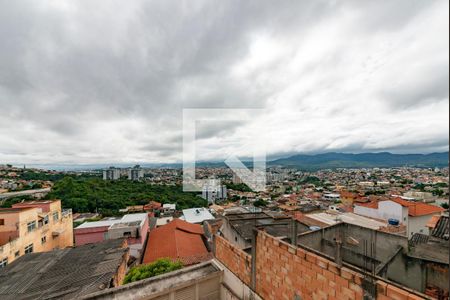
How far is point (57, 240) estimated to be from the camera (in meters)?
13.7

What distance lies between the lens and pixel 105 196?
28.8 metres

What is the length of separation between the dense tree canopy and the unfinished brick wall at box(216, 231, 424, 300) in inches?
999

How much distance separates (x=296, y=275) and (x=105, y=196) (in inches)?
1263

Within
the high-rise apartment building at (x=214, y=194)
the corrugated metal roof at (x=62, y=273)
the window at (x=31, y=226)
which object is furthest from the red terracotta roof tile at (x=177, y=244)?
the high-rise apartment building at (x=214, y=194)

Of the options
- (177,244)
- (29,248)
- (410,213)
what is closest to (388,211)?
(410,213)

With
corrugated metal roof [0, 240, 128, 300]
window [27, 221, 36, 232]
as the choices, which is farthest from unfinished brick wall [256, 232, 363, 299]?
window [27, 221, 36, 232]

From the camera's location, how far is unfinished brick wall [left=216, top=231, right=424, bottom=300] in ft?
5.94

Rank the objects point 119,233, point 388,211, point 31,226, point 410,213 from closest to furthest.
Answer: point 31,226 < point 119,233 < point 410,213 < point 388,211

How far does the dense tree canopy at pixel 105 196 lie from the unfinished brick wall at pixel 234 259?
24.4 meters

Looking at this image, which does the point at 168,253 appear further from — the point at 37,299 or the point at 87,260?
the point at 37,299

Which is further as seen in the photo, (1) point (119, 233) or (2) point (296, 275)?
(1) point (119, 233)

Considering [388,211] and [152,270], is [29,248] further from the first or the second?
[388,211]

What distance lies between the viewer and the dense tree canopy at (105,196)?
2562 cm

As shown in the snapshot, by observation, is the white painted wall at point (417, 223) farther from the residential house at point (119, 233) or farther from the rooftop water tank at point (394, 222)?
the residential house at point (119, 233)
